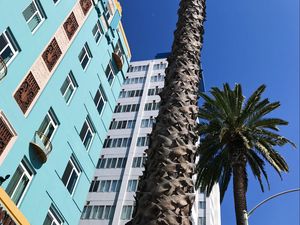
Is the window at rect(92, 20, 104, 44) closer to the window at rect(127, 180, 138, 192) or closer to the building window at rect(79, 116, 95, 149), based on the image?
the building window at rect(79, 116, 95, 149)

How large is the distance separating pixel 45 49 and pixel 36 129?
14.2 ft

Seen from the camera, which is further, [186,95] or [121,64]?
[121,64]

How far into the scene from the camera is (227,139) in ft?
71.5

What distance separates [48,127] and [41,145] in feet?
5.06

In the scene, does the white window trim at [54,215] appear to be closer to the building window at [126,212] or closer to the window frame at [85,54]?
the window frame at [85,54]

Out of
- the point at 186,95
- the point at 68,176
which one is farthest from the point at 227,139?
the point at 186,95

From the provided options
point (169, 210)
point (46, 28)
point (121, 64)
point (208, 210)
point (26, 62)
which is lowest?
point (169, 210)

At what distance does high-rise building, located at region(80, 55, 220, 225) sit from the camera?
5256 centimetres

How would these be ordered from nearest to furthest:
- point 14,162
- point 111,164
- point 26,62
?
point 14,162
point 26,62
point 111,164

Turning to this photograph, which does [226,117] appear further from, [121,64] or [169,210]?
[169,210]

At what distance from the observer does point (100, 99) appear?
24.1 meters

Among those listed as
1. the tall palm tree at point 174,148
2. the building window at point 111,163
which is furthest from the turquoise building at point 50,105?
the building window at point 111,163

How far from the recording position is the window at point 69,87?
1970 centimetres

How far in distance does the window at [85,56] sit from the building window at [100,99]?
220 cm
